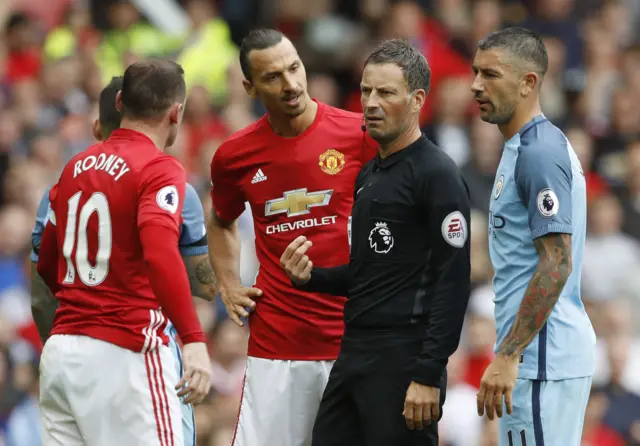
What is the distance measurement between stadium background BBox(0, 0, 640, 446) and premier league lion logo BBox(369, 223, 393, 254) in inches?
161

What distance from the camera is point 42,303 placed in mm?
6875

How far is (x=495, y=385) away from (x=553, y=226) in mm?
680

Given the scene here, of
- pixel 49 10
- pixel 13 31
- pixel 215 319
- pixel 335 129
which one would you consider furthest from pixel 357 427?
pixel 49 10

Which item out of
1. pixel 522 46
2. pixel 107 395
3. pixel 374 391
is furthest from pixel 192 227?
pixel 522 46

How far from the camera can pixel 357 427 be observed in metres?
5.73

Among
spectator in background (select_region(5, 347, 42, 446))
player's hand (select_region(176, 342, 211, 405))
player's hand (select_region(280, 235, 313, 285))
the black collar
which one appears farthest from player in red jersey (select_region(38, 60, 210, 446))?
spectator in background (select_region(5, 347, 42, 446))

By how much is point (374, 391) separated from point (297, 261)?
69 centimetres

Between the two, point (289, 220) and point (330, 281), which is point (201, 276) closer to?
point (289, 220)

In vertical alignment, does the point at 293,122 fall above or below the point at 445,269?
above

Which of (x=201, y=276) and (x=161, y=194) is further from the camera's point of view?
(x=201, y=276)

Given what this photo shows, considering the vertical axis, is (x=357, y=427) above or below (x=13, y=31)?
below

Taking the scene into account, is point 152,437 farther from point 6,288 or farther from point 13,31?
point 13,31

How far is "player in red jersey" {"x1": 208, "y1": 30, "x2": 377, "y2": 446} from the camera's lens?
6250 millimetres

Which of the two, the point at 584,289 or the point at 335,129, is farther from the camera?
the point at 584,289
